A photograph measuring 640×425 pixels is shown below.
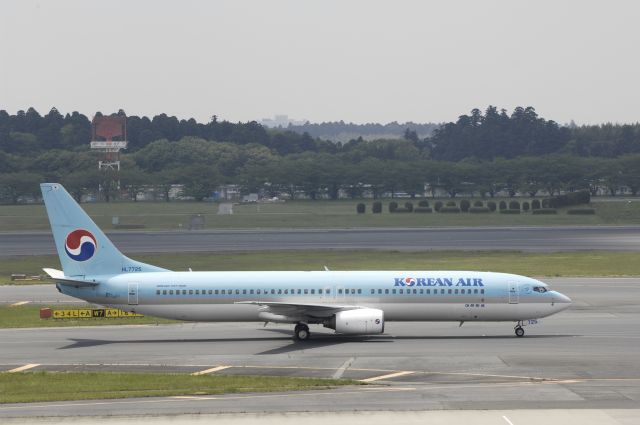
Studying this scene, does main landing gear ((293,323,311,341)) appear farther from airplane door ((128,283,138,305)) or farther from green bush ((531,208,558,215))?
green bush ((531,208,558,215))

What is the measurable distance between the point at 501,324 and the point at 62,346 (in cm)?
2434

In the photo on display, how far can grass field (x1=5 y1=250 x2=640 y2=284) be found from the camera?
79.4 metres

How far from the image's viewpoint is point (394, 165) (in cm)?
18700

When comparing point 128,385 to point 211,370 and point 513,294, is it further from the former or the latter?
point 513,294

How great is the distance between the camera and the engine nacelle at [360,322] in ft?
155

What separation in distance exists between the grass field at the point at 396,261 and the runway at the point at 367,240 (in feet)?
17.3

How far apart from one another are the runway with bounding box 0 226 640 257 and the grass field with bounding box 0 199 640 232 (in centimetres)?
792

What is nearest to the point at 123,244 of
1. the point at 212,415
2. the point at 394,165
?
the point at 212,415

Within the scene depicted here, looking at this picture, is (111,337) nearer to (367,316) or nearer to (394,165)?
(367,316)

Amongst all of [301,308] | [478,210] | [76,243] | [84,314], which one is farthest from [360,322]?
[478,210]

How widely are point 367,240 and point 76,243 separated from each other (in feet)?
192

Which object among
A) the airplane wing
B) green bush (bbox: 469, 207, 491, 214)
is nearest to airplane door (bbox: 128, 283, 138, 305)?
the airplane wing

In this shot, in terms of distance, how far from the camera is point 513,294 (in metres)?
49.3

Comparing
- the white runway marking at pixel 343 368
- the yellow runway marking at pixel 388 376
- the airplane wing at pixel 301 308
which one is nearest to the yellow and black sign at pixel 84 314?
the airplane wing at pixel 301 308
